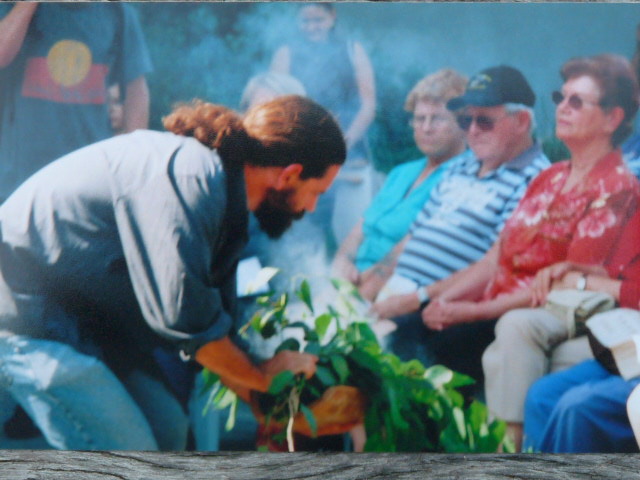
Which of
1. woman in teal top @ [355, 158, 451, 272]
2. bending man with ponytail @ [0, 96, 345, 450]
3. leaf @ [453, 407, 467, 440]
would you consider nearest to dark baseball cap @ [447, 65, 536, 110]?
woman in teal top @ [355, 158, 451, 272]

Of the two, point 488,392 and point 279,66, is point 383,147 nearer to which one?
point 279,66

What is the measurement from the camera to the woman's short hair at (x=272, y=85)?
322 cm

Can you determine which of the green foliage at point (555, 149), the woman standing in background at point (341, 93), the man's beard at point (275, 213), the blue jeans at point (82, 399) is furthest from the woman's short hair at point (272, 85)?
the blue jeans at point (82, 399)

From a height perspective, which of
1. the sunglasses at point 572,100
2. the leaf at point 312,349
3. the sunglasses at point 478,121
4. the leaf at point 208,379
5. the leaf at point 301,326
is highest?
the sunglasses at point 572,100

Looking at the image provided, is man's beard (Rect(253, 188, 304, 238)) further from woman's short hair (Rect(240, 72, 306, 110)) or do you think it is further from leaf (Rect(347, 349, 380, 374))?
leaf (Rect(347, 349, 380, 374))

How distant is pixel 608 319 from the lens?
A: 316 cm

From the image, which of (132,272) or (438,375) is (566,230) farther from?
(132,272)

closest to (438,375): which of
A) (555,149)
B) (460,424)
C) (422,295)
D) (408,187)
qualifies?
(460,424)

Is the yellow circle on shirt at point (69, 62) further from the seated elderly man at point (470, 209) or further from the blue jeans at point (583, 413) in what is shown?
the blue jeans at point (583, 413)

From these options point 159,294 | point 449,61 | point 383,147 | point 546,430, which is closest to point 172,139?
point 159,294

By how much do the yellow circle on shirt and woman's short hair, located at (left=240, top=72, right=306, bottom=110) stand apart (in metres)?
0.60

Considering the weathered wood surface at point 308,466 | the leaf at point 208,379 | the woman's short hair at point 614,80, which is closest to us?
the weathered wood surface at point 308,466

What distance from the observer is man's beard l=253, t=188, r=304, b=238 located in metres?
3.21

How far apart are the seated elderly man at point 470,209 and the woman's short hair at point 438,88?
30mm
